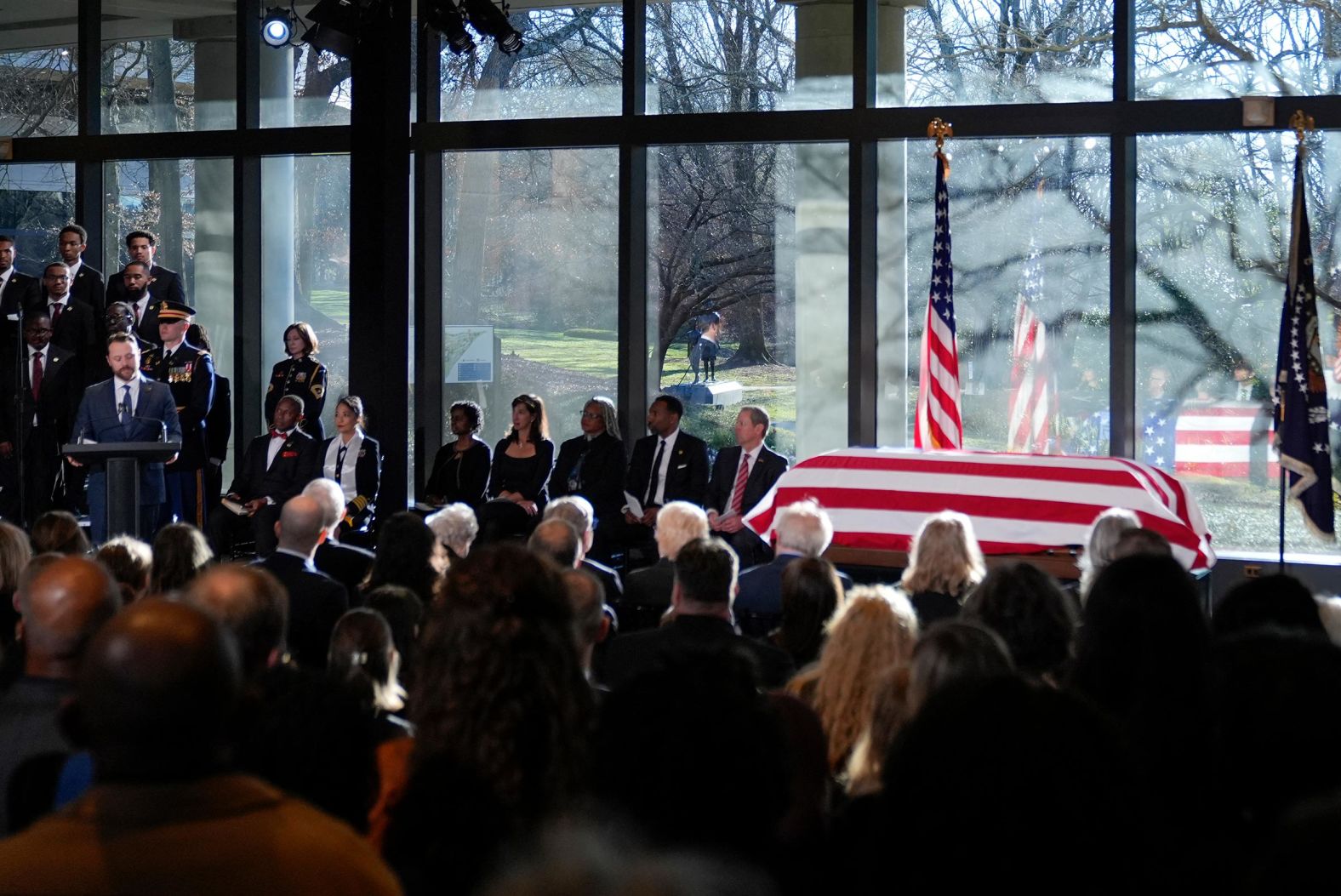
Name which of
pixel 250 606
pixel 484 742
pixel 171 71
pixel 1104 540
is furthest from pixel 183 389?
pixel 484 742

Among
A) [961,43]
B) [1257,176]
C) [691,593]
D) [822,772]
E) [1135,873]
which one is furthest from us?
[961,43]

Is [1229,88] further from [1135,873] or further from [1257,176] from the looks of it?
[1135,873]

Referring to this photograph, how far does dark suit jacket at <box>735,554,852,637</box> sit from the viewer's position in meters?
5.10

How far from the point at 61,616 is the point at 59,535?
2.39m

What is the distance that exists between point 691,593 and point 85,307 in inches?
259

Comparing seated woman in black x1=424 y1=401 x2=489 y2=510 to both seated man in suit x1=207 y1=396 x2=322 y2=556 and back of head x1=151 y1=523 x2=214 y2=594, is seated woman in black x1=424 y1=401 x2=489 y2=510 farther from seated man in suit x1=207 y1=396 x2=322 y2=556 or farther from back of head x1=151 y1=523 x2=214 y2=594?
back of head x1=151 y1=523 x2=214 y2=594

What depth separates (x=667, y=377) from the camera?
31.8 feet

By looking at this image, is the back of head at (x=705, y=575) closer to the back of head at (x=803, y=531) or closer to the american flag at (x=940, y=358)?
the back of head at (x=803, y=531)

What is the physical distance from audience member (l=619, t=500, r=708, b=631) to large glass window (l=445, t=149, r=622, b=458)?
4362mm

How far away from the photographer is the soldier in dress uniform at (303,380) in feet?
29.9

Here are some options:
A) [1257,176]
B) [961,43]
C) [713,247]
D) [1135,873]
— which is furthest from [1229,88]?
[1135,873]

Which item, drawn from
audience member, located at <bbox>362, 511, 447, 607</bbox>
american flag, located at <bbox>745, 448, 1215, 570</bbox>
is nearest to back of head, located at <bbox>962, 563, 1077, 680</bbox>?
audience member, located at <bbox>362, 511, 447, 607</bbox>

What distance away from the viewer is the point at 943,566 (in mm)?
4680

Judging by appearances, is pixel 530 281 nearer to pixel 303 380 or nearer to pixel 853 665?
pixel 303 380
